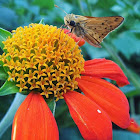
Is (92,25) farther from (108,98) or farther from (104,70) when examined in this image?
(108,98)

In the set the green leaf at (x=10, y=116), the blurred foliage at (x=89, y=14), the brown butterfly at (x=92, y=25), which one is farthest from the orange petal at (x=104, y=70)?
the green leaf at (x=10, y=116)

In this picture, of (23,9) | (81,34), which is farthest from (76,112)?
(23,9)

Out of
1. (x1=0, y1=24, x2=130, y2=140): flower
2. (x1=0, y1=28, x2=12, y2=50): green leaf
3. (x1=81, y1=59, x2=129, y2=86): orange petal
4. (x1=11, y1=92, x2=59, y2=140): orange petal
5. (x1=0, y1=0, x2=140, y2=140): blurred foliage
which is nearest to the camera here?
(x1=11, y1=92, x2=59, y2=140): orange petal

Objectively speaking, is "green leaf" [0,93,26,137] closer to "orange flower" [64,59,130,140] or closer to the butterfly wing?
"orange flower" [64,59,130,140]

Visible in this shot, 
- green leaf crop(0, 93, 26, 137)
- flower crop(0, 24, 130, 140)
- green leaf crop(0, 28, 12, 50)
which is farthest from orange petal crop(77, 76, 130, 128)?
green leaf crop(0, 28, 12, 50)

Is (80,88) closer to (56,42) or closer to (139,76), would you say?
(56,42)

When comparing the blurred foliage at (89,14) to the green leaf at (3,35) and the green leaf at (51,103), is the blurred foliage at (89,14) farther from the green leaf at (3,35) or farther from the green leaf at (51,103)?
the green leaf at (51,103)
